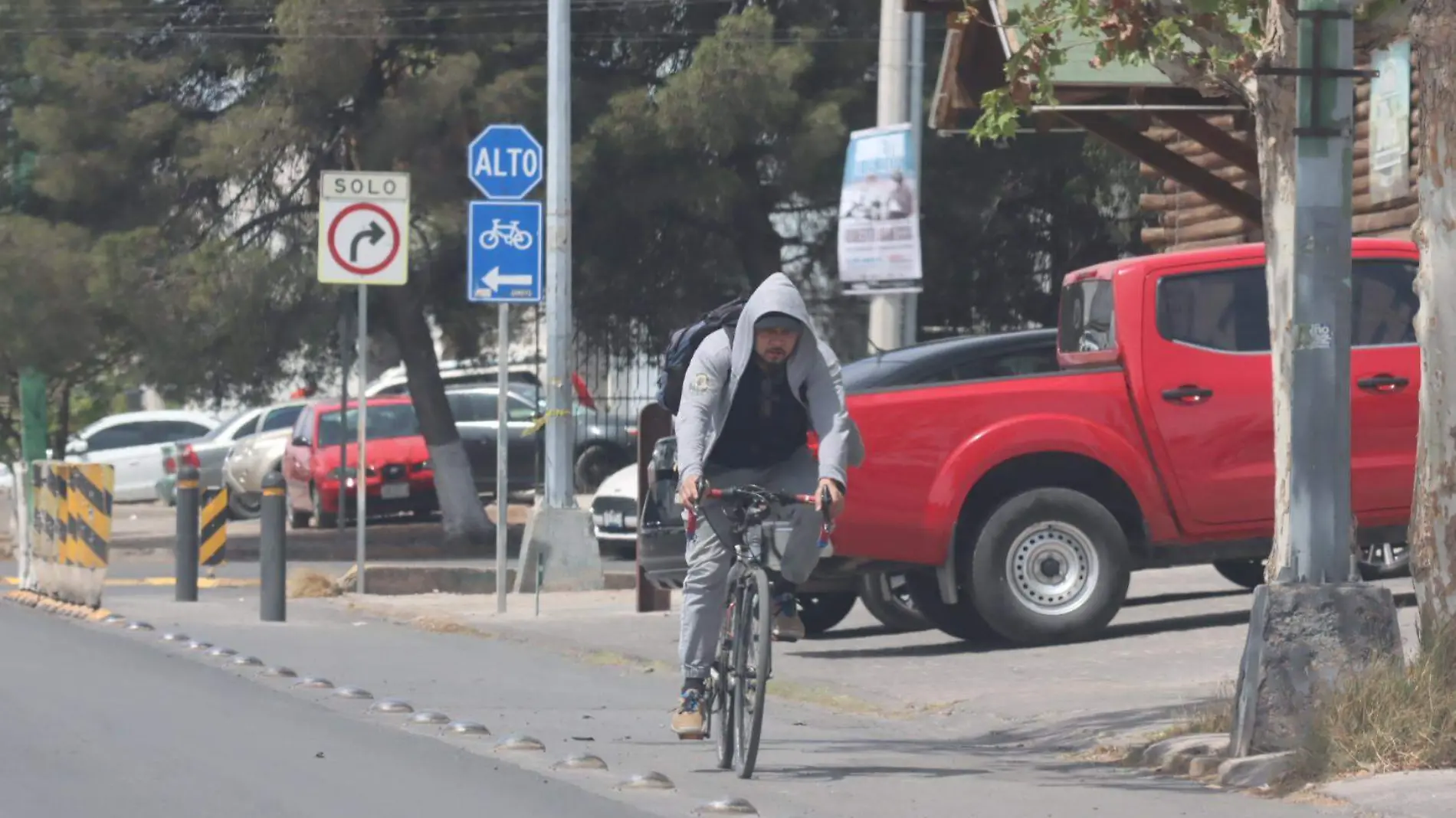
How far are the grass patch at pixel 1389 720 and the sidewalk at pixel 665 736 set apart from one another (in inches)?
10.9

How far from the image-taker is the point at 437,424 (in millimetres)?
25000

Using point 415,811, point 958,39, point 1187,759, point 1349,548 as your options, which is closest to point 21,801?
point 415,811

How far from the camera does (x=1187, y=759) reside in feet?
26.8

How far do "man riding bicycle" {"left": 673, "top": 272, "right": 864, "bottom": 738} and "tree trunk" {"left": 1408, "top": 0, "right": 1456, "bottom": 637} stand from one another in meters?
1.89

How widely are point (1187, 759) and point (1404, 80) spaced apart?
8.56 m

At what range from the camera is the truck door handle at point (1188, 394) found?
1194 centimetres

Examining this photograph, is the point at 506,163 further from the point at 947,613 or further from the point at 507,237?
the point at 947,613

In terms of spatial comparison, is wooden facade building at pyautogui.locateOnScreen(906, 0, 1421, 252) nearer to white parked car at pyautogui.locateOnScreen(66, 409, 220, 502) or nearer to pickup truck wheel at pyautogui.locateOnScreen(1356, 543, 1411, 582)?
pickup truck wheel at pyautogui.locateOnScreen(1356, 543, 1411, 582)

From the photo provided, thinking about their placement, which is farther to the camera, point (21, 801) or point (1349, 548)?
point (1349, 548)

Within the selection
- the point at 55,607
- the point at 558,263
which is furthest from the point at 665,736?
the point at 558,263

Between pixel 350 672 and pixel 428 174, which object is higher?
pixel 428 174

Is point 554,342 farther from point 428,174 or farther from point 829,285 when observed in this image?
point 829,285

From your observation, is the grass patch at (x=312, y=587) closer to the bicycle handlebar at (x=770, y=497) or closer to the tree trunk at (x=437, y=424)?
the tree trunk at (x=437, y=424)

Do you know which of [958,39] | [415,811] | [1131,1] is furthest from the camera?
[958,39]
